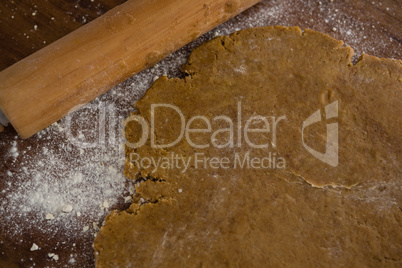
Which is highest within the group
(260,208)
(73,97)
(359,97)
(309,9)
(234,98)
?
(73,97)

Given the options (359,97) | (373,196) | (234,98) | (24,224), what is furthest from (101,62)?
(373,196)

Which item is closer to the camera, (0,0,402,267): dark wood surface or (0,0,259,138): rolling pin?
(0,0,259,138): rolling pin

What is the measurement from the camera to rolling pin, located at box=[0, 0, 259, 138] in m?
1.88

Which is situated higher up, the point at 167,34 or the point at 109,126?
the point at 167,34

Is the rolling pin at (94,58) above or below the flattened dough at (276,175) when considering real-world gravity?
above

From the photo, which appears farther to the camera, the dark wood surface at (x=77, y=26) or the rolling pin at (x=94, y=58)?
the dark wood surface at (x=77, y=26)

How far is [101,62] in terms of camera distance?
1.96m

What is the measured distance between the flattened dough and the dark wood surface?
22 centimetres

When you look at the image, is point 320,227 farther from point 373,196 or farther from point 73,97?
point 73,97

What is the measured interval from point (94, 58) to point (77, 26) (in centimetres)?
46

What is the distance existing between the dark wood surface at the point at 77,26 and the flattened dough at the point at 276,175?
0.74 ft

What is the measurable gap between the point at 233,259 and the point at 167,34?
4.11 ft

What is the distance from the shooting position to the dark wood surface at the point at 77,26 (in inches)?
82.1

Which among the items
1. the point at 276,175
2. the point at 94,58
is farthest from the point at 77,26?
the point at 276,175
